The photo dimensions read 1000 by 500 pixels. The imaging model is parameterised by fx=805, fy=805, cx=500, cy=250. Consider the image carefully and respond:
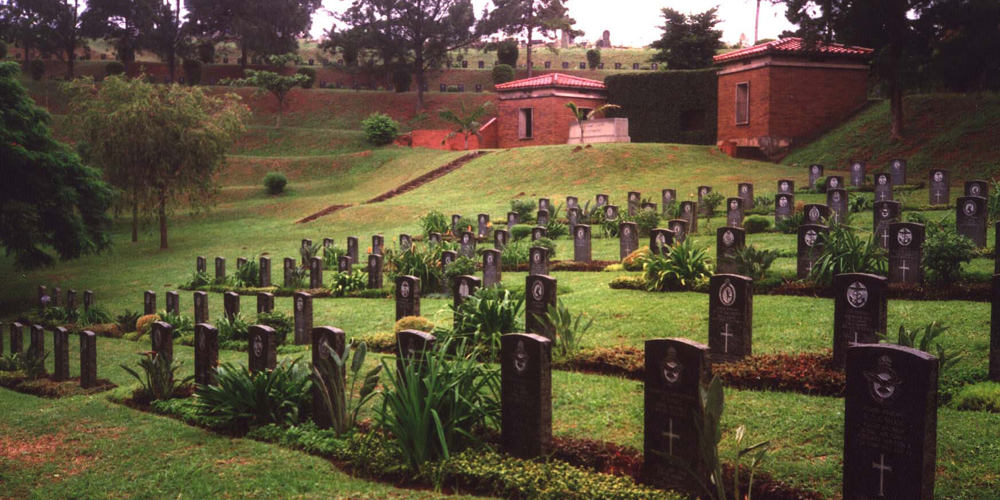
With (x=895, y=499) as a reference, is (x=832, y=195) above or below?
above

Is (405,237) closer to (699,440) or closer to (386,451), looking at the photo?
(386,451)

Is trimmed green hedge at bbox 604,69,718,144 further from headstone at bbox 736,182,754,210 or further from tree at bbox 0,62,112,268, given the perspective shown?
tree at bbox 0,62,112,268

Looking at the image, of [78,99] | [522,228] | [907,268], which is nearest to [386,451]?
[907,268]

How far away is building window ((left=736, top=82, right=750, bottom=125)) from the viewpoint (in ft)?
102

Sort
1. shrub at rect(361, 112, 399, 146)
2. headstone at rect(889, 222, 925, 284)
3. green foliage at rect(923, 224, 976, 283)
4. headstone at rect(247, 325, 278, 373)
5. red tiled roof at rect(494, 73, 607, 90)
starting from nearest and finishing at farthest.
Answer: headstone at rect(247, 325, 278, 373), green foliage at rect(923, 224, 976, 283), headstone at rect(889, 222, 925, 284), red tiled roof at rect(494, 73, 607, 90), shrub at rect(361, 112, 399, 146)

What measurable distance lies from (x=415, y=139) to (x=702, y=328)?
37.1 meters

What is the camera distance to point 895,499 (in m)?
4.23

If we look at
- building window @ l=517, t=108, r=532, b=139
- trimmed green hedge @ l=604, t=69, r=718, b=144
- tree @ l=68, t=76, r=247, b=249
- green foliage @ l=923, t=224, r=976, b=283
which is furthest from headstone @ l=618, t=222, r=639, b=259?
building window @ l=517, t=108, r=532, b=139

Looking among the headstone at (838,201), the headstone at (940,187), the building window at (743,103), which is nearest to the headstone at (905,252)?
the headstone at (838,201)

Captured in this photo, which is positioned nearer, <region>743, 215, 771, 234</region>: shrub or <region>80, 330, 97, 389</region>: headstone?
<region>80, 330, 97, 389</region>: headstone

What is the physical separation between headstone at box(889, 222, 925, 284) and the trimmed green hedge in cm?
2715

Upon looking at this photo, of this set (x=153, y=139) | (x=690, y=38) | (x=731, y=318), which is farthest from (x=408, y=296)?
(x=690, y=38)

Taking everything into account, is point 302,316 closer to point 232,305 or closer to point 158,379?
point 232,305

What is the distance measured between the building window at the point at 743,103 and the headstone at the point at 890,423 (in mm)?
28463
